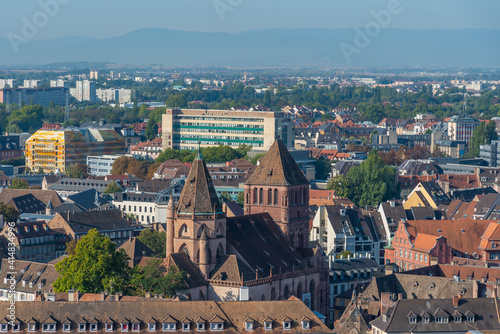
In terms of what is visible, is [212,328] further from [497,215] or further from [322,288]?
[497,215]

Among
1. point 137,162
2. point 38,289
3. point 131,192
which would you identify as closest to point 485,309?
point 38,289

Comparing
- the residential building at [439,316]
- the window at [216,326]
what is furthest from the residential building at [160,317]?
the residential building at [439,316]

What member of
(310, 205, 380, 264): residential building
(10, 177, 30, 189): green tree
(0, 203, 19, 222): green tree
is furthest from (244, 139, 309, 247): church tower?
(10, 177, 30, 189): green tree

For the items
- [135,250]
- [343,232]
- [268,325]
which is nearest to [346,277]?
[135,250]

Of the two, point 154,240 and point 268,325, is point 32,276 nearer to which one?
point 154,240

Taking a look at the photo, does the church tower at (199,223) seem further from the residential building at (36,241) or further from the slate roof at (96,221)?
the slate roof at (96,221)

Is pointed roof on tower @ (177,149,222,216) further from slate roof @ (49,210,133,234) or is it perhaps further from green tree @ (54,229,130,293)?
slate roof @ (49,210,133,234)
